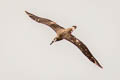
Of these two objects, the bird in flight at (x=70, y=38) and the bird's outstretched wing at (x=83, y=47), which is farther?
the bird's outstretched wing at (x=83, y=47)

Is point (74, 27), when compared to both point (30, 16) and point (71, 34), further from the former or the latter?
point (30, 16)

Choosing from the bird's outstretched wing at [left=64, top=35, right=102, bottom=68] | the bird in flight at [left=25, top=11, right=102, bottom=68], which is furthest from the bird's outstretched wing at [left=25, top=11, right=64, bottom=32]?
the bird's outstretched wing at [left=64, top=35, right=102, bottom=68]

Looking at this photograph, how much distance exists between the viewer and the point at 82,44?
6028 cm

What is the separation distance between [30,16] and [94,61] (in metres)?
8.22

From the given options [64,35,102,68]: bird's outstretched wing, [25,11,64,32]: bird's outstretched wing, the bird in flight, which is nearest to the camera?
the bird in flight

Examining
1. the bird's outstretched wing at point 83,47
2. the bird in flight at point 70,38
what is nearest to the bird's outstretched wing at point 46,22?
the bird in flight at point 70,38

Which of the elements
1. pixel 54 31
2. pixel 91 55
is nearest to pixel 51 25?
pixel 54 31

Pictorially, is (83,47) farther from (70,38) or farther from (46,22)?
(46,22)

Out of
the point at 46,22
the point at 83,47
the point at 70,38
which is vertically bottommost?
the point at 83,47

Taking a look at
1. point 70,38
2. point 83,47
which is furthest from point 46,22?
point 83,47

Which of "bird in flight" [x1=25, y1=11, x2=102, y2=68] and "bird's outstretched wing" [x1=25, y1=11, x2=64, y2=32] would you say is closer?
"bird in flight" [x1=25, y1=11, x2=102, y2=68]

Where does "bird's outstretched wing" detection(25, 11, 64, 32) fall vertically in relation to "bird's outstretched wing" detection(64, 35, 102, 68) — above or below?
above

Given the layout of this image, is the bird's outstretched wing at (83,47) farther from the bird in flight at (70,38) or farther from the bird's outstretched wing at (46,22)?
the bird's outstretched wing at (46,22)

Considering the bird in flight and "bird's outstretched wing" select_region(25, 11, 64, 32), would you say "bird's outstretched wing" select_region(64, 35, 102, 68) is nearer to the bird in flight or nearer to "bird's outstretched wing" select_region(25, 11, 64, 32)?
the bird in flight
